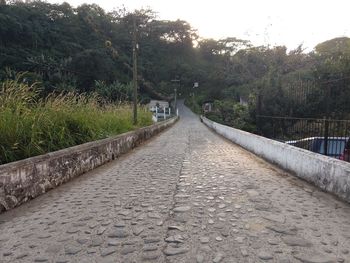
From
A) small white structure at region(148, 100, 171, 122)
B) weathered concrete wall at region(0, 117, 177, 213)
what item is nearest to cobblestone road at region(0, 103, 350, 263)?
weathered concrete wall at region(0, 117, 177, 213)

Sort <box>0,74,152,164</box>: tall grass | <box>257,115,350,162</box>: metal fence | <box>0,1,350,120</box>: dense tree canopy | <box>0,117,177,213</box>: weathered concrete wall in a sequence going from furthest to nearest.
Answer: <box>0,1,350,120</box>: dense tree canopy
<box>257,115,350,162</box>: metal fence
<box>0,74,152,164</box>: tall grass
<box>0,117,177,213</box>: weathered concrete wall

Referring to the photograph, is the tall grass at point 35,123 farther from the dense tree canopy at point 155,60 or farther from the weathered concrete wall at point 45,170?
the dense tree canopy at point 155,60

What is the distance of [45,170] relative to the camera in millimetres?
5641

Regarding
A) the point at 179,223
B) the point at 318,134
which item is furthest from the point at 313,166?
the point at 179,223

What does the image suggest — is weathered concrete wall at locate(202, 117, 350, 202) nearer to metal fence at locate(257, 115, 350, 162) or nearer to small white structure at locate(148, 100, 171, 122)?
metal fence at locate(257, 115, 350, 162)

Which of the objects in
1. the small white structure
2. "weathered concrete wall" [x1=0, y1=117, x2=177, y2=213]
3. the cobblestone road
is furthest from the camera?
the small white structure

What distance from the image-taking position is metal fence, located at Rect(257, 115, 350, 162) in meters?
7.12

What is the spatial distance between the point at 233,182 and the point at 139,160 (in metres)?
3.85

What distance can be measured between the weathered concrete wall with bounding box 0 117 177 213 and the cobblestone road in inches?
6.9

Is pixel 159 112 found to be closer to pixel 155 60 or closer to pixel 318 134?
pixel 318 134

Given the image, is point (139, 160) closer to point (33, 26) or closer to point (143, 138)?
point (143, 138)

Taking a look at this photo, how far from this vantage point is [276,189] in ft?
19.0

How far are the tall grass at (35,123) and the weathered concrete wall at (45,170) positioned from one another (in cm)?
39

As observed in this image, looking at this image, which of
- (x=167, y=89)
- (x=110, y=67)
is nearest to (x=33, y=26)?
(x=110, y=67)
